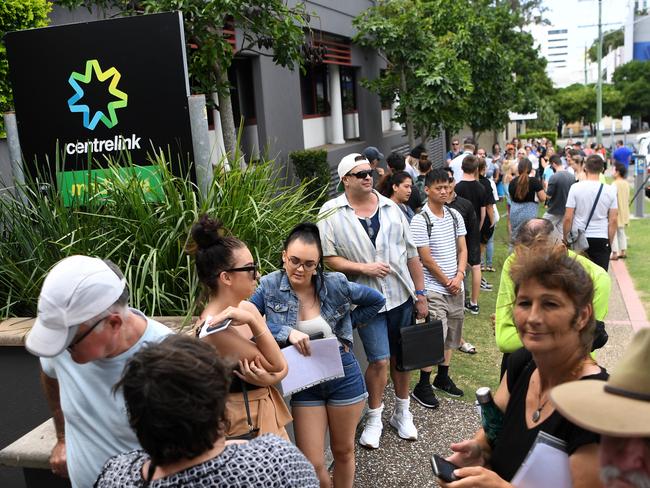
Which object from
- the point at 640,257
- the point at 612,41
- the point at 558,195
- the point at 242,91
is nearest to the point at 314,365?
the point at 558,195

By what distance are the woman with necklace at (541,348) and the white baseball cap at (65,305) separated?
140 cm

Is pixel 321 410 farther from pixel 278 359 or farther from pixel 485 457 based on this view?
pixel 485 457

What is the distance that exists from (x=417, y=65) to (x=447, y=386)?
35.2ft

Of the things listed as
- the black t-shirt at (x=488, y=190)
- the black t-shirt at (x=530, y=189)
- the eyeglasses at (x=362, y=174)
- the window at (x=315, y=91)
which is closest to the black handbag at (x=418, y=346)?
the eyeglasses at (x=362, y=174)

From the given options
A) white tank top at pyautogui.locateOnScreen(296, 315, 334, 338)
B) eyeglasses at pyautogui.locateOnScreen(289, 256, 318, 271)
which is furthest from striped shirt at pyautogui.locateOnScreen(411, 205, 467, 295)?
eyeglasses at pyautogui.locateOnScreen(289, 256, 318, 271)

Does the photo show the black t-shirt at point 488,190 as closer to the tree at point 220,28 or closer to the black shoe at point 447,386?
the tree at point 220,28

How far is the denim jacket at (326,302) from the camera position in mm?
3852

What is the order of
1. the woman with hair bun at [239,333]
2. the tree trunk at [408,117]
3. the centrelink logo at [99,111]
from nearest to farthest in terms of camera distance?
the woman with hair bun at [239,333] < the centrelink logo at [99,111] < the tree trunk at [408,117]

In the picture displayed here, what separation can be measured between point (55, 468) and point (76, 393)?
66 cm

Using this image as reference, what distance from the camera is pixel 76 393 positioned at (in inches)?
103

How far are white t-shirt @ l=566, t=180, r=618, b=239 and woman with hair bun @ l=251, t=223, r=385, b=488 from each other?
4.97m

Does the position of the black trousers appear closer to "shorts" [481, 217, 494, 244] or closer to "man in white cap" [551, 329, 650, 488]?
"shorts" [481, 217, 494, 244]

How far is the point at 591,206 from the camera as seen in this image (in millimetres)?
7938

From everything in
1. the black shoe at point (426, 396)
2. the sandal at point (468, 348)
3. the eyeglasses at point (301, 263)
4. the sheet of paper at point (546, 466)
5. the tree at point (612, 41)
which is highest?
the tree at point (612, 41)
